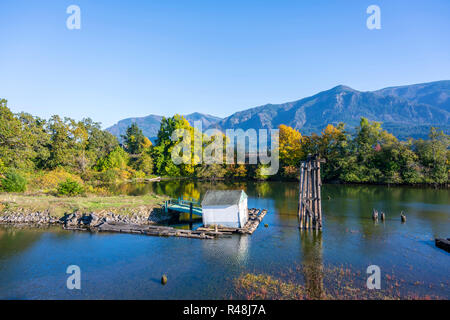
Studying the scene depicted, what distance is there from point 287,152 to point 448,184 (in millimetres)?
33658

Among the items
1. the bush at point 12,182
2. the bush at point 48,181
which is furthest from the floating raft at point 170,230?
the bush at point 48,181

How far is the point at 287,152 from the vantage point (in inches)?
2768

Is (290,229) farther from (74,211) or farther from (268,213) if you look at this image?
(74,211)

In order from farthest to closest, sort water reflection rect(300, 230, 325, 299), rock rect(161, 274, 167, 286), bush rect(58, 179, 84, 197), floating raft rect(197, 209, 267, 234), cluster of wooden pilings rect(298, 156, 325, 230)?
bush rect(58, 179, 84, 197) < cluster of wooden pilings rect(298, 156, 325, 230) < floating raft rect(197, 209, 267, 234) < rock rect(161, 274, 167, 286) < water reflection rect(300, 230, 325, 299)

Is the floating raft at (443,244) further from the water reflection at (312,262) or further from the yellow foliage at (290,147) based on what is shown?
the yellow foliage at (290,147)

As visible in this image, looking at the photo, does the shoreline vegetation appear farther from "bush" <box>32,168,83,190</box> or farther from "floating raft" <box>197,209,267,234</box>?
"floating raft" <box>197,209,267,234</box>

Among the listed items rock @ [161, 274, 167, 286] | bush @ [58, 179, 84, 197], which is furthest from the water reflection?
bush @ [58, 179, 84, 197]

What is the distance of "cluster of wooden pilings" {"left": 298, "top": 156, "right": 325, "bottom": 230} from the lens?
2547cm

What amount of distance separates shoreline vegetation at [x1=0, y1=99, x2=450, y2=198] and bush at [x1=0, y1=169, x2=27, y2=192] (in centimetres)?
11

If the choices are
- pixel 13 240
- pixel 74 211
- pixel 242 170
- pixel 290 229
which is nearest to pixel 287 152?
pixel 242 170

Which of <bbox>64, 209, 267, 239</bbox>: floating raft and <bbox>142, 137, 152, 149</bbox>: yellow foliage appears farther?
<bbox>142, 137, 152, 149</bbox>: yellow foliage

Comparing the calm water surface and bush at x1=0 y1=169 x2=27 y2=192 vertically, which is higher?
bush at x1=0 y1=169 x2=27 y2=192
